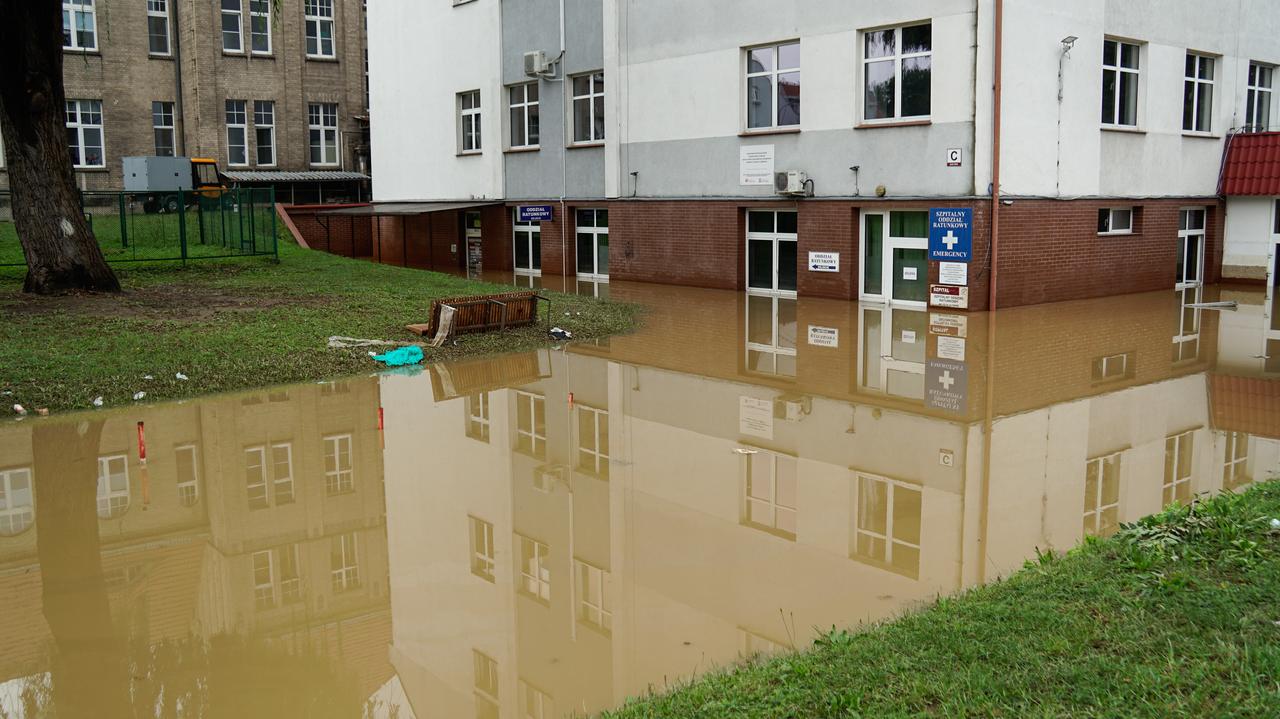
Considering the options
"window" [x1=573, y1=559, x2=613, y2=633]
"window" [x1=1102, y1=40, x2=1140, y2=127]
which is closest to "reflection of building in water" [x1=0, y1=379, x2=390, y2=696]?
"window" [x1=573, y1=559, x2=613, y2=633]

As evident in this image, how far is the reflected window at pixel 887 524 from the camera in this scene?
24.2ft

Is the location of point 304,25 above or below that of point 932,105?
above

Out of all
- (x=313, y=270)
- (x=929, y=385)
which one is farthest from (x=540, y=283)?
(x=929, y=385)

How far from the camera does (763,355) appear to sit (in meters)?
15.7

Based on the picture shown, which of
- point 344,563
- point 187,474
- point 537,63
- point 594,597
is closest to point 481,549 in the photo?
point 344,563

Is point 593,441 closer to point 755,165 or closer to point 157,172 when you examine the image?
point 755,165

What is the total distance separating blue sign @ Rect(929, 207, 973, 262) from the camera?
1917cm

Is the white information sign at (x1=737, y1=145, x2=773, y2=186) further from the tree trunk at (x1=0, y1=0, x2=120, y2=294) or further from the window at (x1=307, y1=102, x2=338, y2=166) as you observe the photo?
the window at (x1=307, y1=102, x2=338, y2=166)

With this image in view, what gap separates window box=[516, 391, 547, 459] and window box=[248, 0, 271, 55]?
36.4 m

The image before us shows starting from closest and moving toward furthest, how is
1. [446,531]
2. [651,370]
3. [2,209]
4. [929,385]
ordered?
[446,531] < [929,385] < [651,370] < [2,209]

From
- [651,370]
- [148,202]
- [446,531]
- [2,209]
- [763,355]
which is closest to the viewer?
[446,531]

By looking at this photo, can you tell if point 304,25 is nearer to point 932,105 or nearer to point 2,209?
point 2,209

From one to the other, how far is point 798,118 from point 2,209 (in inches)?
713

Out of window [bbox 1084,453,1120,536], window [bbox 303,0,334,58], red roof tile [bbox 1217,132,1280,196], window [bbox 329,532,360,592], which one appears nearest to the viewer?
window [bbox 329,532,360,592]
